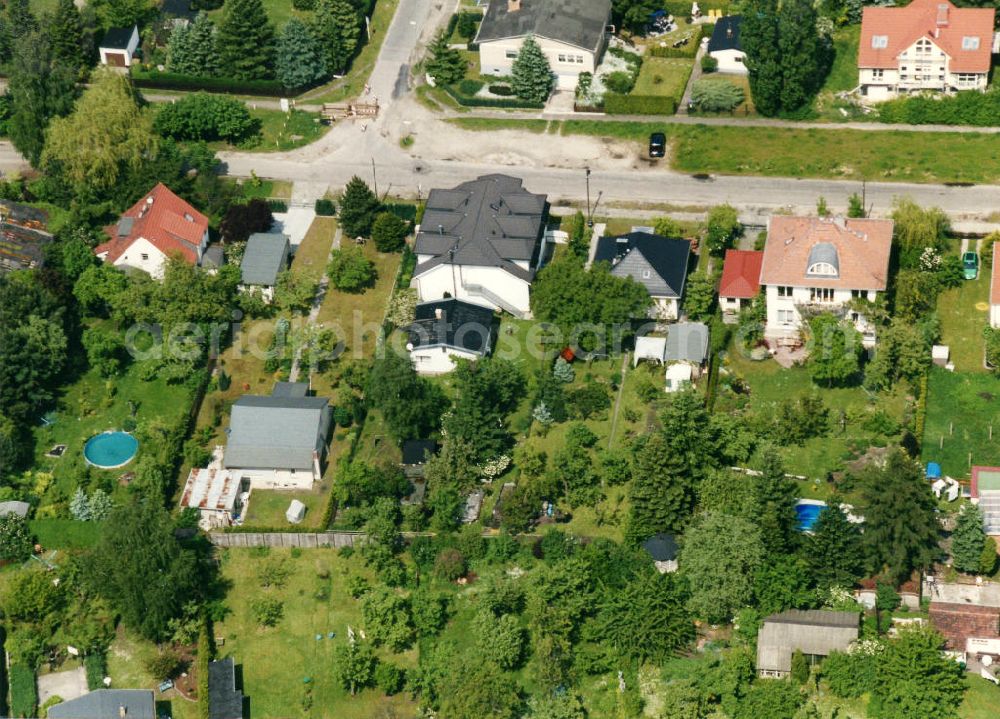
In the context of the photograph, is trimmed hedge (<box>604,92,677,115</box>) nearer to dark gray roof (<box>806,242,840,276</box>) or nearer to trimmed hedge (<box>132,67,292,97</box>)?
trimmed hedge (<box>132,67,292,97</box>)

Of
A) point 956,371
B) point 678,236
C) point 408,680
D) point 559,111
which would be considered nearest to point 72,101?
point 559,111

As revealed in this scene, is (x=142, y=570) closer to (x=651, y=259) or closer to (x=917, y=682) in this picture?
(x=651, y=259)

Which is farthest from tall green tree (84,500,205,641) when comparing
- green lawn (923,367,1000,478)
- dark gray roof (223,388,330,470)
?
green lawn (923,367,1000,478)

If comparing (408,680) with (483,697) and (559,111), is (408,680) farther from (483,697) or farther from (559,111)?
(559,111)

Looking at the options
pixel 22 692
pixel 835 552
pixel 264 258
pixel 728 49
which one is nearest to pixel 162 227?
pixel 264 258

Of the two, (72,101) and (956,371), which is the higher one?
(72,101)

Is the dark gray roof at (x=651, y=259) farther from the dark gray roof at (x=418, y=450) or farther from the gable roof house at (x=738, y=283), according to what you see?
the dark gray roof at (x=418, y=450)

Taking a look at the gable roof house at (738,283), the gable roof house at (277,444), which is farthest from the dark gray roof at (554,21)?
the gable roof house at (277,444)
